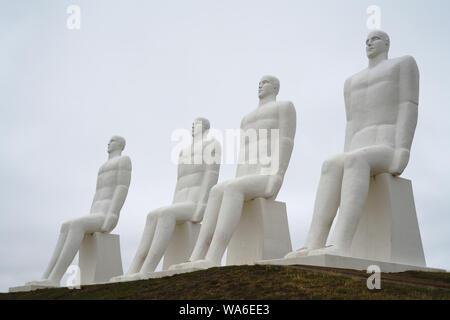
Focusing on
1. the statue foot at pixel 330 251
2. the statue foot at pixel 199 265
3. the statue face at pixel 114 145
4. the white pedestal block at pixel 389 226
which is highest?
the statue face at pixel 114 145

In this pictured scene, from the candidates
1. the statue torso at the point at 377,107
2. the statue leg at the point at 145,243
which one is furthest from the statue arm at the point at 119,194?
the statue torso at the point at 377,107

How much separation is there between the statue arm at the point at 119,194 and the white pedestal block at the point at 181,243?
6.65 feet

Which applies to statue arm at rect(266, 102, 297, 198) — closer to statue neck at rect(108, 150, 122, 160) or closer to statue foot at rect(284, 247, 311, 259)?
statue foot at rect(284, 247, 311, 259)

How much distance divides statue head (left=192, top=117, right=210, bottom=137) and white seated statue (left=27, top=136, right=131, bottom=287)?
Answer: 2475 millimetres

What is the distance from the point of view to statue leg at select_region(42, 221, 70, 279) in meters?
17.6

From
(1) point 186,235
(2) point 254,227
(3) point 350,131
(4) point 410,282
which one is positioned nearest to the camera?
(4) point 410,282

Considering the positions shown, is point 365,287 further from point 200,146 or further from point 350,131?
point 200,146

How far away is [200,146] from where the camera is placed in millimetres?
16406

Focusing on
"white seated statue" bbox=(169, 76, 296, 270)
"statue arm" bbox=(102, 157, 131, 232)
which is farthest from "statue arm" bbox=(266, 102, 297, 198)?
"statue arm" bbox=(102, 157, 131, 232)

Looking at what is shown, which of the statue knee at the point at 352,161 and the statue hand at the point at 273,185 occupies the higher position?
the statue hand at the point at 273,185

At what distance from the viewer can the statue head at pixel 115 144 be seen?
19031mm

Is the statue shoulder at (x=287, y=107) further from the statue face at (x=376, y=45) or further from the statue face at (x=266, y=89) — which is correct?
the statue face at (x=376, y=45)
